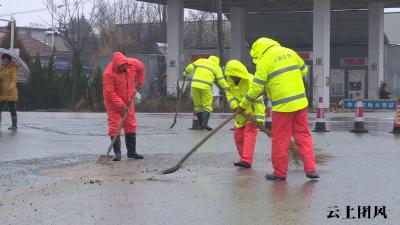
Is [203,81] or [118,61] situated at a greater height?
[118,61]

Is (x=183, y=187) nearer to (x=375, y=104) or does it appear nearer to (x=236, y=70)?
(x=236, y=70)

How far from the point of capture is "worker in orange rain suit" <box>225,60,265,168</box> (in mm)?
9797

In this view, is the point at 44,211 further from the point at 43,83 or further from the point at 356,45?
the point at 356,45

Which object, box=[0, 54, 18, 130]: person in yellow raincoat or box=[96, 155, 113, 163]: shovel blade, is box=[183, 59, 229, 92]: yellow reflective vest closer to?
box=[0, 54, 18, 130]: person in yellow raincoat

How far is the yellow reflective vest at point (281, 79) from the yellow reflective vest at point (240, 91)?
117 cm

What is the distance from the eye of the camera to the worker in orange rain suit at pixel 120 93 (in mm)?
10555

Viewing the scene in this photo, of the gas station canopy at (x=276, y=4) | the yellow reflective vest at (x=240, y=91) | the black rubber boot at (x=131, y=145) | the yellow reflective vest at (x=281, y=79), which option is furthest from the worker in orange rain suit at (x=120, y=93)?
the gas station canopy at (x=276, y=4)

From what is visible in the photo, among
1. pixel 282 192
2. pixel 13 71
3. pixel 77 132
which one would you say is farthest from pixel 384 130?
pixel 282 192

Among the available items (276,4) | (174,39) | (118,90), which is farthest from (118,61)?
(276,4)

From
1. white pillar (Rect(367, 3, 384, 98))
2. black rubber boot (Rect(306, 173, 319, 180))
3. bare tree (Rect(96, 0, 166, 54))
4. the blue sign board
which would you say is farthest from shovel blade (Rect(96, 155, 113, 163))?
bare tree (Rect(96, 0, 166, 54))

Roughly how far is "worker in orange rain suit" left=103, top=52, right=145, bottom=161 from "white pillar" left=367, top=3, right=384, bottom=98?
29361 mm

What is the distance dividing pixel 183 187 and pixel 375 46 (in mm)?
32386

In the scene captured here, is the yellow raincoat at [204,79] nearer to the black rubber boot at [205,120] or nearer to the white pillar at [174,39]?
the black rubber boot at [205,120]

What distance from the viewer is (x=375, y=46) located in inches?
1517
